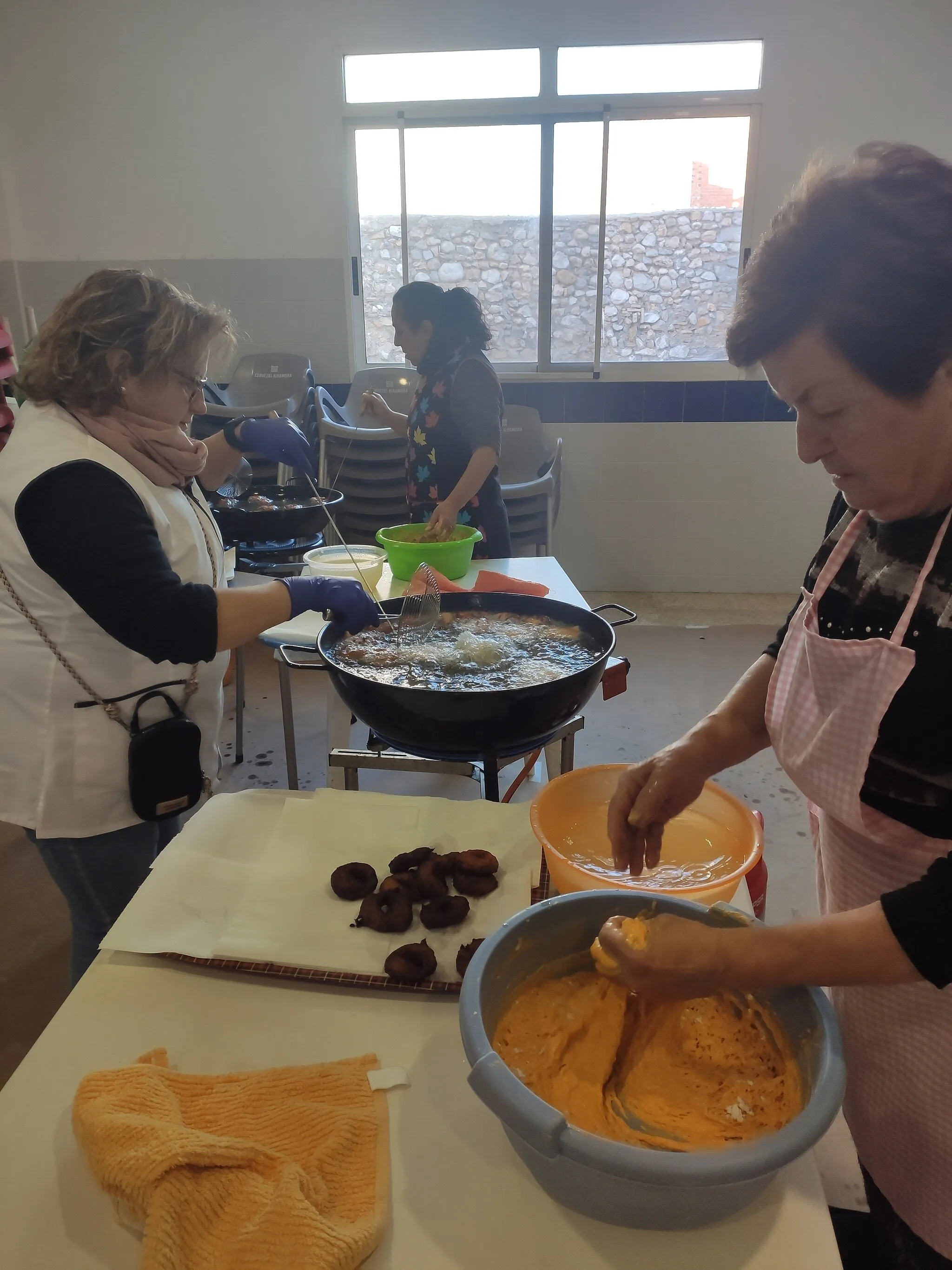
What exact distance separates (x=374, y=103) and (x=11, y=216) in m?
2.16

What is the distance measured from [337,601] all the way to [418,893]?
1.71ft

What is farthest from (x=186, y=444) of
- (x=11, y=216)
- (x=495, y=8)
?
(x=11, y=216)

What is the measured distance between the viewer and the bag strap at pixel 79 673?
1264 mm

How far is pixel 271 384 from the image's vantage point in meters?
4.54

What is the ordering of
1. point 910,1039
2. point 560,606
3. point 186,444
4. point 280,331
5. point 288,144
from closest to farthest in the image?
point 910,1039
point 186,444
point 560,606
point 288,144
point 280,331

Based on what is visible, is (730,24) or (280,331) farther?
(280,331)

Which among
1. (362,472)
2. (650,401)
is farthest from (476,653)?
(650,401)

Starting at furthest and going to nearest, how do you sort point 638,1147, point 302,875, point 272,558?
point 272,558, point 302,875, point 638,1147

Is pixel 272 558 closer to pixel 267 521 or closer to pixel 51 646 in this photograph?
pixel 267 521

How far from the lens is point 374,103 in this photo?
14.0ft

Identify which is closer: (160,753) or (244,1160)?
(244,1160)

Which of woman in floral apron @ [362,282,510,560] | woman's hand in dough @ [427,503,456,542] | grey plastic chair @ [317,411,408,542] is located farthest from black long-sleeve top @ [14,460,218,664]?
grey plastic chair @ [317,411,408,542]

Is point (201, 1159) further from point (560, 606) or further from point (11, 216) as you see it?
point (11, 216)

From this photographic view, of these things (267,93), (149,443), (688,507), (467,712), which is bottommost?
(688,507)
